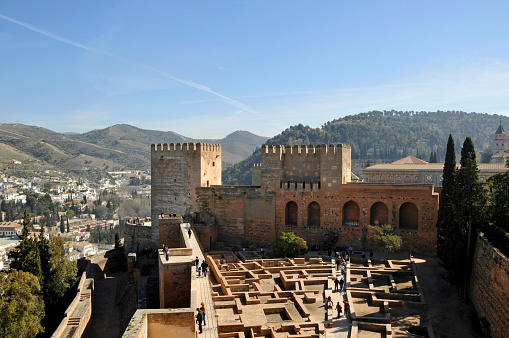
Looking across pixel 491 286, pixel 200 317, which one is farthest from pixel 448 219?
pixel 200 317

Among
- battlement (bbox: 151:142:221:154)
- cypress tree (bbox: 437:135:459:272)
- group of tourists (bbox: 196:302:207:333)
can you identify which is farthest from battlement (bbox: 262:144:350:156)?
group of tourists (bbox: 196:302:207:333)

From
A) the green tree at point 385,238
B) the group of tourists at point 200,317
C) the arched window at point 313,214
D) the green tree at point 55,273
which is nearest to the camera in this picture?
the group of tourists at point 200,317

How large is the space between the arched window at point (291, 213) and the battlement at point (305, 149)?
3333 millimetres

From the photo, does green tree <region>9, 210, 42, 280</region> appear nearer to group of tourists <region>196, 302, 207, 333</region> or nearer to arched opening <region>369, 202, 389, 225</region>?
group of tourists <region>196, 302, 207, 333</region>

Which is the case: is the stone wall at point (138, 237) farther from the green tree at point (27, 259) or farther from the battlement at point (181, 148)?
the green tree at point (27, 259)

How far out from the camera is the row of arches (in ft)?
90.6

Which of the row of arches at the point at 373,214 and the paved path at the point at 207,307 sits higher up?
the row of arches at the point at 373,214

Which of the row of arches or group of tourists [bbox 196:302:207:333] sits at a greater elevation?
the row of arches

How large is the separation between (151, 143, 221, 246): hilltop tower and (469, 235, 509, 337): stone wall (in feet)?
57.3

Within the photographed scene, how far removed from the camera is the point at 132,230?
32125mm

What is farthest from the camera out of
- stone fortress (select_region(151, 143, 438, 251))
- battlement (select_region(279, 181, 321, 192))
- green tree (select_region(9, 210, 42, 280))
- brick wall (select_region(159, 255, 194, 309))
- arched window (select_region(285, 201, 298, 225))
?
arched window (select_region(285, 201, 298, 225))

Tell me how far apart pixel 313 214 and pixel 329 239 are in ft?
7.26

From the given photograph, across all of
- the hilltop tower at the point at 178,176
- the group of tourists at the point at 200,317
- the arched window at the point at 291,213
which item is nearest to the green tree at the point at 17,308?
the group of tourists at the point at 200,317

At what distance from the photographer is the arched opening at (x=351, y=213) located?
1108 inches
